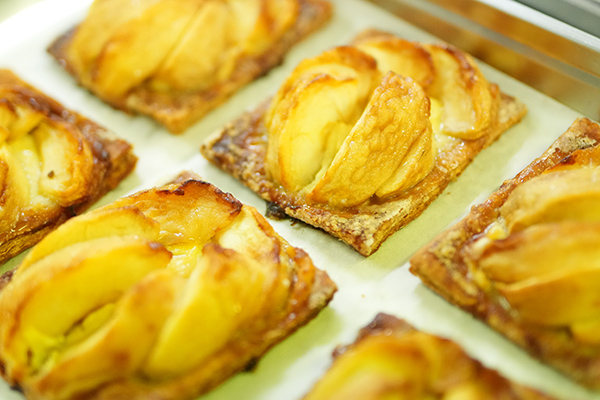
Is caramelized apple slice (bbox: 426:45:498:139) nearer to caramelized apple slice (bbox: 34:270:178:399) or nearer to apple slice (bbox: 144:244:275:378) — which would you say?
apple slice (bbox: 144:244:275:378)

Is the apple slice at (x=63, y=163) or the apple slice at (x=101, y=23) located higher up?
the apple slice at (x=101, y=23)

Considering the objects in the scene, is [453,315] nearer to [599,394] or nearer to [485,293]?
[485,293]

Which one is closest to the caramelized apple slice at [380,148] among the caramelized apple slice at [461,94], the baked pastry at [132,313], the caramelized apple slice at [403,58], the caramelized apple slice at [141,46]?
the caramelized apple slice at [461,94]

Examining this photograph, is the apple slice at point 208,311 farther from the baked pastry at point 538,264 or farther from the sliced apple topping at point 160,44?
the sliced apple topping at point 160,44

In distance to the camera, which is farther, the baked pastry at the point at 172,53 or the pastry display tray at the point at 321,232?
the baked pastry at the point at 172,53

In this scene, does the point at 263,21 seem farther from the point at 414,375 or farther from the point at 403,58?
the point at 414,375

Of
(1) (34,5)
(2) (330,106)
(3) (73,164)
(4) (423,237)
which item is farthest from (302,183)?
(1) (34,5)
